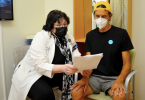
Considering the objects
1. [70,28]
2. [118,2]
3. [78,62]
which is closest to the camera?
[78,62]

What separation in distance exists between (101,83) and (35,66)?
717 mm

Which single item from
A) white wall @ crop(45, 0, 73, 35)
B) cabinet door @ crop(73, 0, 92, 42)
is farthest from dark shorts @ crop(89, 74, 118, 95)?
white wall @ crop(45, 0, 73, 35)

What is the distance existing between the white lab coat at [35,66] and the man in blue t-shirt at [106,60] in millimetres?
376

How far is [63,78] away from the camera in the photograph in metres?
1.59

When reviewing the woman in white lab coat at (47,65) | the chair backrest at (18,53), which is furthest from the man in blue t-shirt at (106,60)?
the chair backrest at (18,53)

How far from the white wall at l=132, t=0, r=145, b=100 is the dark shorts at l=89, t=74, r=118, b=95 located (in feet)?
2.82

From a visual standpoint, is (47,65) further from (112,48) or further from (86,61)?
(112,48)

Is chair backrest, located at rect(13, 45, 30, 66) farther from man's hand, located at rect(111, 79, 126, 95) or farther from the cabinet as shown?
man's hand, located at rect(111, 79, 126, 95)

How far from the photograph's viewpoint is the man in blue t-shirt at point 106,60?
1471mm

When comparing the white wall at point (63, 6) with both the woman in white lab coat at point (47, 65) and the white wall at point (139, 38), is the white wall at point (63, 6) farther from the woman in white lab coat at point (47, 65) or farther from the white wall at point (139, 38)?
the white wall at point (139, 38)

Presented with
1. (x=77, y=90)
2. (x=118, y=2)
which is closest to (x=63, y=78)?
(x=77, y=90)

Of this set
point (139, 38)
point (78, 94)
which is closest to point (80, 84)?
point (78, 94)

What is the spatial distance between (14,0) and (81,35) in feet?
3.62

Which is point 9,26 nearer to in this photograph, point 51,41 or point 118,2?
point 51,41
